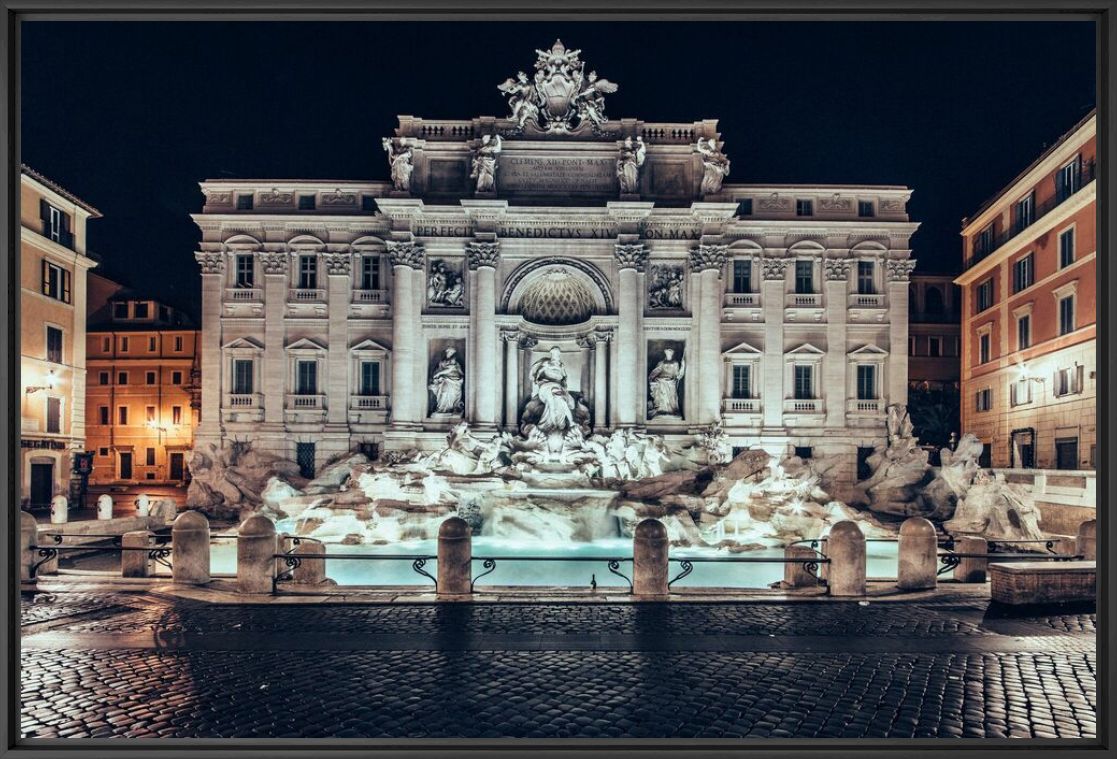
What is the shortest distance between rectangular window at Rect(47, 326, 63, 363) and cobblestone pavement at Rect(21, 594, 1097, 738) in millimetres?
16777

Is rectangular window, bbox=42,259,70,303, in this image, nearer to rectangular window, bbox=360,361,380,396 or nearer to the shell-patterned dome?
rectangular window, bbox=360,361,380,396

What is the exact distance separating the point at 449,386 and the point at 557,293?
6420mm

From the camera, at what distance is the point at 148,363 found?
3988 centimetres

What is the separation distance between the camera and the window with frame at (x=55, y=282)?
23.2 metres

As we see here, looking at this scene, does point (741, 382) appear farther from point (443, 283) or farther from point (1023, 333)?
point (443, 283)

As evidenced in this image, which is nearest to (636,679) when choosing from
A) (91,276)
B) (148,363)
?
(91,276)

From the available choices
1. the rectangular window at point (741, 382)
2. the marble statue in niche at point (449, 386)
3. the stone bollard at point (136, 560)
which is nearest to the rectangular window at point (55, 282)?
the marble statue in niche at point (449, 386)

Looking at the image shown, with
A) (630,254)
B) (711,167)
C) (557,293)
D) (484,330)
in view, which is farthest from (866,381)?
(484,330)

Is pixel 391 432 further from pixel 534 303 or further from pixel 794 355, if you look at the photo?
pixel 794 355

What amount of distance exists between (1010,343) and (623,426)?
16.1 m

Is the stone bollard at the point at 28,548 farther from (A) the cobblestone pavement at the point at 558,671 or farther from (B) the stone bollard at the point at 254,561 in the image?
(B) the stone bollard at the point at 254,561

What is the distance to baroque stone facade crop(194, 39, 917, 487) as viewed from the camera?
29141 mm

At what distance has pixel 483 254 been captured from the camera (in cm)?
2911

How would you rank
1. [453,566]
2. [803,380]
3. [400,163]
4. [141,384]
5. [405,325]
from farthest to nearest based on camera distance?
[141,384], [803,380], [405,325], [400,163], [453,566]
